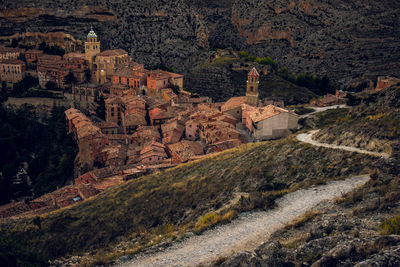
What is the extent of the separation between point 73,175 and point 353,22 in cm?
4771

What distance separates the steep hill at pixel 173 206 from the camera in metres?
15.1

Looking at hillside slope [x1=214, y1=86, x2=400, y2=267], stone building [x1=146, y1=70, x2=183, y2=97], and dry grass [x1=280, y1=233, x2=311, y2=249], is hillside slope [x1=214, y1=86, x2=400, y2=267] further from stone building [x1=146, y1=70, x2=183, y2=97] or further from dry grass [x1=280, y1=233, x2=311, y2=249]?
stone building [x1=146, y1=70, x2=183, y2=97]

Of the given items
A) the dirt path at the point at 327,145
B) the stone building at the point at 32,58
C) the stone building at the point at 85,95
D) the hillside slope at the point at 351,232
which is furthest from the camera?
the stone building at the point at 32,58

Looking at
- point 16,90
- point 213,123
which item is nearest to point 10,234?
point 213,123

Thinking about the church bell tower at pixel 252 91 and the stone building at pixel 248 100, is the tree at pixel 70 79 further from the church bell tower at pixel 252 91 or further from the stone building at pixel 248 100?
the church bell tower at pixel 252 91

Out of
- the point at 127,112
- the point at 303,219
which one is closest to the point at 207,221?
the point at 303,219

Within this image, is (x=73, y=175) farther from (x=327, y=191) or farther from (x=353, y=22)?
(x=353, y=22)

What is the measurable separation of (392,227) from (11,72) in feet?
160

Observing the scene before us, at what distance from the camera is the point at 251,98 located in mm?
39594

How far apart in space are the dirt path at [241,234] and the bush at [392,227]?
3.35m

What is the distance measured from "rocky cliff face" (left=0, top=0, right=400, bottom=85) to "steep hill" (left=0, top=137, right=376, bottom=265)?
41.4m

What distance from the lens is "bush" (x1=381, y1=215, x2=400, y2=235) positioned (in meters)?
9.99

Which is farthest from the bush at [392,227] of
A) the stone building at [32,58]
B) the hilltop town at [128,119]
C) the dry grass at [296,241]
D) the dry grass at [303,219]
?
the stone building at [32,58]

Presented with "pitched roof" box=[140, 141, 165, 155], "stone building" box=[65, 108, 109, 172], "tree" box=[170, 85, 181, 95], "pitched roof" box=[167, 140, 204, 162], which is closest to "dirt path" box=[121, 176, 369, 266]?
"pitched roof" box=[167, 140, 204, 162]
